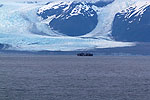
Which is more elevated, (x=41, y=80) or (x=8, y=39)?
(x=41, y=80)

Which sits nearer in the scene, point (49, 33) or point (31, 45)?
point (31, 45)

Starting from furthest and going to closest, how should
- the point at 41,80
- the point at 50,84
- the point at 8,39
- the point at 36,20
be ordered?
the point at 36,20
the point at 8,39
the point at 41,80
the point at 50,84

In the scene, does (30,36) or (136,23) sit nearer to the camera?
(30,36)

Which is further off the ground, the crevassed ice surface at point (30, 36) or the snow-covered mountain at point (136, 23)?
the crevassed ice surface at point (30, 36)

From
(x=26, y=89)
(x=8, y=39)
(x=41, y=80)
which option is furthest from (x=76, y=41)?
(x=26, y=89)

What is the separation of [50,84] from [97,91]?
16.3 ft

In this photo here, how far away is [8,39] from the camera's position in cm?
9850

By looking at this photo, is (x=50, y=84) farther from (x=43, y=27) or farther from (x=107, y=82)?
(x=43, y=27)

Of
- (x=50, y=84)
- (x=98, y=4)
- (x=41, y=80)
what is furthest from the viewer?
(x=98, y=4)

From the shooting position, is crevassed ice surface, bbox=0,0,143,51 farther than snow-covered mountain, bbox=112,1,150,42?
No

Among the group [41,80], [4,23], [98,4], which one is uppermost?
[41,80]

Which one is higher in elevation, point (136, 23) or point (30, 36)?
point (30, 36)

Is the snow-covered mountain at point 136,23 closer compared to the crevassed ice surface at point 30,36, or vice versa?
the crevassed ice surface at point 30,36

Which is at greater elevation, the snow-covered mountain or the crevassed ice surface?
the crevassed ice surface
